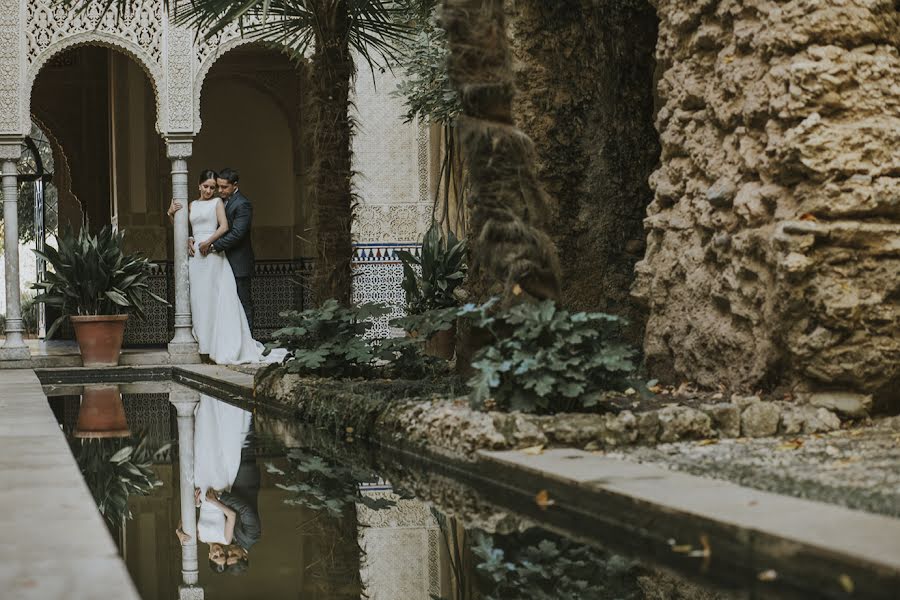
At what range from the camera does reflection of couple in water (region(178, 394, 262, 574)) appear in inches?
139

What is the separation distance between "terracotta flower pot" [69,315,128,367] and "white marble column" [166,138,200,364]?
2.13 ft

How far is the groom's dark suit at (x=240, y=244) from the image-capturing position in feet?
37.7

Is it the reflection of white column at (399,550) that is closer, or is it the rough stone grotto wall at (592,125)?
the reflection of white column at (399,550)

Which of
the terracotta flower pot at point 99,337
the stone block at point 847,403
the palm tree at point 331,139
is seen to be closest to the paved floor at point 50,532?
the palm tree at point 331,139

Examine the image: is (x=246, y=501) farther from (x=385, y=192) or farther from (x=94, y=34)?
(x=94, y=34)

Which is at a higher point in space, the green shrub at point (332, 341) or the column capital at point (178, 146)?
the column capital at point (178, 146)

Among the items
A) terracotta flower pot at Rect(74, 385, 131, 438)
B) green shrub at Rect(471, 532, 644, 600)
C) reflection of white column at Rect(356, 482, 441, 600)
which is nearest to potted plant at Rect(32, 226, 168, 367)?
terracotta flower pot at Rect(74, 385, 131, 438)

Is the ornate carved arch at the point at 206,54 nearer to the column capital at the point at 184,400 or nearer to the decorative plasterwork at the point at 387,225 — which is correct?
the decorative plasterwork at the point at 387,225

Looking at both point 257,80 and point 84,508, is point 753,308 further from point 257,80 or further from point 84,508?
point 257,80

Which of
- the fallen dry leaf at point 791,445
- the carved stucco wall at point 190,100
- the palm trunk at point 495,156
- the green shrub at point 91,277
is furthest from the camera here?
the carved stucco wall at point 190,100

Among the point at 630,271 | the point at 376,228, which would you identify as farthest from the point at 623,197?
the point at 376,228

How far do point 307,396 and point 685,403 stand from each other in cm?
247

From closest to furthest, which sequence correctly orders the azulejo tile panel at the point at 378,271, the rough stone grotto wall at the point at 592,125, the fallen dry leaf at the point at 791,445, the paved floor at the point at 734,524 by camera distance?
the paved floor at the point at 734,524
the fallen dry leaf at the point at 791,445
the rough stone grotto wall at the point at 592,125
the azulejo tile panel at the point at 378,271

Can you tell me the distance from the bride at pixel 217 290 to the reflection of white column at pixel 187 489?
2.12m
